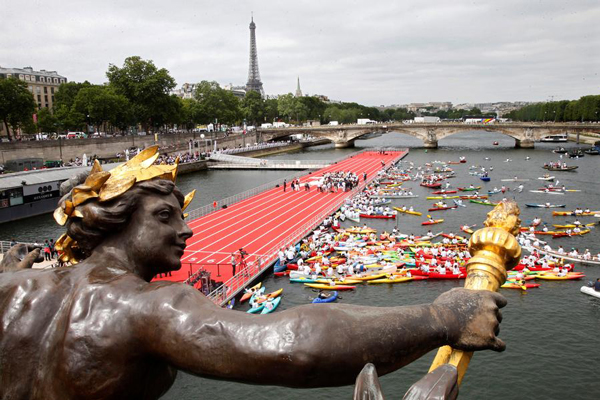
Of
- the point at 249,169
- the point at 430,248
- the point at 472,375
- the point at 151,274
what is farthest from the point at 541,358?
the point at 249,169

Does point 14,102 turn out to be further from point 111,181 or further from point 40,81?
point 111,181

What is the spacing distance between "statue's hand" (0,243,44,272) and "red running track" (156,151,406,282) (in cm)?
1855

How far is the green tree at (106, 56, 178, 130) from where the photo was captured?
78.4 m

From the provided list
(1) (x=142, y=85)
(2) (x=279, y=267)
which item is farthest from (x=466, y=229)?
(1) (x=142, y=85)

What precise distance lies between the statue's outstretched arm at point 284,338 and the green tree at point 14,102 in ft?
213

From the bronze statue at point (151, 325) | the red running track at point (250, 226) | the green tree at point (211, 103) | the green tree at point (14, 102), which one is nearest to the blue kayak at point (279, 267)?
the red running track at point (250, 226)

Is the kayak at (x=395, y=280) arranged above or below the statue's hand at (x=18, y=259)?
below

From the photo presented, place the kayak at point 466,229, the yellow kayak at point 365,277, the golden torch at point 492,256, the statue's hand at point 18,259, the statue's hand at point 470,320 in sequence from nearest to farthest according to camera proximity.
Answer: the statue's hand at point 470,320 → the golden torch at point 492,256 → the statue's hand at point 18,259 → the yellow kayak at point 365,277 → the kayak at point 466,229

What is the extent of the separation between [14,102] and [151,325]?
217 feet

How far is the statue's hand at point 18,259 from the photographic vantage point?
318 centimetres

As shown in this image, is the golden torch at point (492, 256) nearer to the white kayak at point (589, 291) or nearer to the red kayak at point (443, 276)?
the red kayak at point (443, 276)

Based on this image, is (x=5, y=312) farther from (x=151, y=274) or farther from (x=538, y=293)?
(x=538, y=293)

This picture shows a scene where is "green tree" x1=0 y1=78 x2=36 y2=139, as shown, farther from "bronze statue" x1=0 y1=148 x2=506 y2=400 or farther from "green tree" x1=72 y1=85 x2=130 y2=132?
"bronze statue" x1=0 y1=148 x2=506 y2=400

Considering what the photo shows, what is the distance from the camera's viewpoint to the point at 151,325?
1996mm
